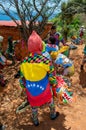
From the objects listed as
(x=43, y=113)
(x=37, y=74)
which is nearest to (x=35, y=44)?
(x=37, y=74)

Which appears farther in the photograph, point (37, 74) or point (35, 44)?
point (37, 74)

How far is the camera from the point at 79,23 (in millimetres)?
27453

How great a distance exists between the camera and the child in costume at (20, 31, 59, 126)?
15.2ft

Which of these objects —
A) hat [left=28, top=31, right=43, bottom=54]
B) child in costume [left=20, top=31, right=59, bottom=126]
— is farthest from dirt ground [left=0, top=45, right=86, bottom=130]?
hat [left=28, top=31, right=43, bottom=54]

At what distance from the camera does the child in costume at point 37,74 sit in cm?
464

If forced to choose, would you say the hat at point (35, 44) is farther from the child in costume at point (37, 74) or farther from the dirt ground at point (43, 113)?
the dirt ground at point (43, 113)

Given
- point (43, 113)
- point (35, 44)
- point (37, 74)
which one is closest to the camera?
point (35, 44)

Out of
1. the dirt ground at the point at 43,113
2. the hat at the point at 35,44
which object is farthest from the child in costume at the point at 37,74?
the dirt ground at the point at 43,113

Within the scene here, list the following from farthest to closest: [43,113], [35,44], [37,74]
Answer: [43,113], [37,74], [35,44]

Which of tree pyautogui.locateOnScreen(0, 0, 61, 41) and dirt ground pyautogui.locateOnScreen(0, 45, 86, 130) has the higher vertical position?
tree pyautogui.locateOnScreen(0, 0, 61, 41)

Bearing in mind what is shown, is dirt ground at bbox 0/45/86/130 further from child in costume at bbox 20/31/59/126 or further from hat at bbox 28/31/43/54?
hat at bbox 28/31/43/54

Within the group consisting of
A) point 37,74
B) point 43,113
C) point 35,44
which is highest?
point 35,44

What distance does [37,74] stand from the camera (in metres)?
4.69

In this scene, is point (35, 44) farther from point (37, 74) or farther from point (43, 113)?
point (43, 113)
